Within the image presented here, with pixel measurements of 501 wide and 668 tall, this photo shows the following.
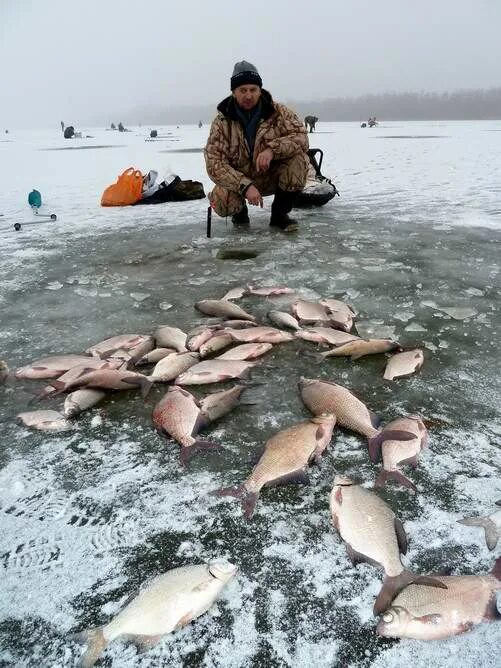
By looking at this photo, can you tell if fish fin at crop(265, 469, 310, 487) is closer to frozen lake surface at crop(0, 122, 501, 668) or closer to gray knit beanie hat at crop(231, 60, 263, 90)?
frozen lake surface at crop(0, 122, 501, 668)

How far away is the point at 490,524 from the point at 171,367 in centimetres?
172

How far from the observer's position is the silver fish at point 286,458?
1828 mm

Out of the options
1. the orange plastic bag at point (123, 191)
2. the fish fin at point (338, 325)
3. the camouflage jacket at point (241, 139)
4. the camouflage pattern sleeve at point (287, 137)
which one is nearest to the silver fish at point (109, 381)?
the fish fin at point (338, 325)

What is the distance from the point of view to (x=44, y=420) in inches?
90.8

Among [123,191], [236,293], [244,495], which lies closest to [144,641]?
[244,495]

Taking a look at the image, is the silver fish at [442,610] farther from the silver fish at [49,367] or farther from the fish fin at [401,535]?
the silver fish at [49,367]

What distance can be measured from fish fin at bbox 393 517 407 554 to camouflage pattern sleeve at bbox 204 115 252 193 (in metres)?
4.47

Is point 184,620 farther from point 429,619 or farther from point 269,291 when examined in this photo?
point 269,291

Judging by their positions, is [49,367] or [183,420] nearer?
[183,420]

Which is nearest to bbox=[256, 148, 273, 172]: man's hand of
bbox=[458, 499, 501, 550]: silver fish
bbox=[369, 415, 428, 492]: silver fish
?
bbox=[369, 415, 428, 492]: silver fish

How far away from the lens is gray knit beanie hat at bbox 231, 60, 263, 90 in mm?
5164

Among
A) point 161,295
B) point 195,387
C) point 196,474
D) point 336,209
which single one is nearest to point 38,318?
point 161,295

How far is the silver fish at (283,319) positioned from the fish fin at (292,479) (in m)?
1.46

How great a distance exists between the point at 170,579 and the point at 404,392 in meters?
1.53
